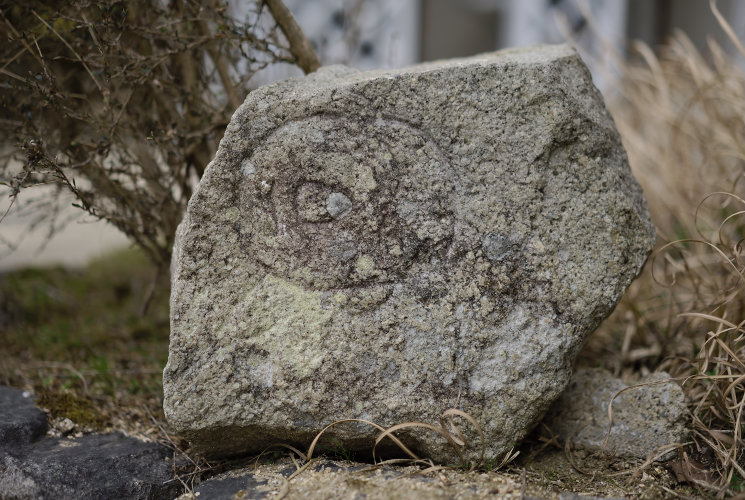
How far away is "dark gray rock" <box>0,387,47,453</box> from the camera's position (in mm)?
1738

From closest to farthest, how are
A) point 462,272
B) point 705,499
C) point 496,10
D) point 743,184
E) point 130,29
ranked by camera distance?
1. point 705,499
2. point 462,272
3. point 130,29
4. point 743,184
5. point 496,10

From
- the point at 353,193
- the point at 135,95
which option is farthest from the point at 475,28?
the point at 353,193

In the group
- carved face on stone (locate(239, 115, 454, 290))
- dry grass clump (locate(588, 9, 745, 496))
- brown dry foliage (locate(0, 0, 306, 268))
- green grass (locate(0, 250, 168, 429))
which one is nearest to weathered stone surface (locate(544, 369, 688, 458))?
dry grass clump (locate(588, 9, 745, 496))

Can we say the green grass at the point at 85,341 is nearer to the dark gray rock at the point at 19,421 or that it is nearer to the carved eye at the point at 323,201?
the dark gray rock at the point at 19,421

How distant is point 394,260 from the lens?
162 centimetres

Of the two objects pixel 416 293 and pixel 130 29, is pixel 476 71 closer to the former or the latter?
pixel 416 293

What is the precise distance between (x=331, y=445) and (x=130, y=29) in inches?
55.3

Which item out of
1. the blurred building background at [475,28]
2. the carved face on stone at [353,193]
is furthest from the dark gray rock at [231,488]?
the blurred building background at [475,28]

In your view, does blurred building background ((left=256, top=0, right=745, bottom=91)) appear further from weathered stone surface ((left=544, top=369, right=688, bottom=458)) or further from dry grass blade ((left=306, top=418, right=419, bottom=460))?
dry grass blade ((left=306, top=418, right=419, bottom=460))

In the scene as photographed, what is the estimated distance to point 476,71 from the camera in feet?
5.35

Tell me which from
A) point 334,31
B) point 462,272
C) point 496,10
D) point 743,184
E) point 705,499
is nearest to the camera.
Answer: point 705,499

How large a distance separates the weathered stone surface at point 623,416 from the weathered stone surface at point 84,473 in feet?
3.59

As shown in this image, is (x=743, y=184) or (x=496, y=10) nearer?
(x=743, y=184)

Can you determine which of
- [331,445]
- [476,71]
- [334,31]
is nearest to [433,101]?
[476,71]
